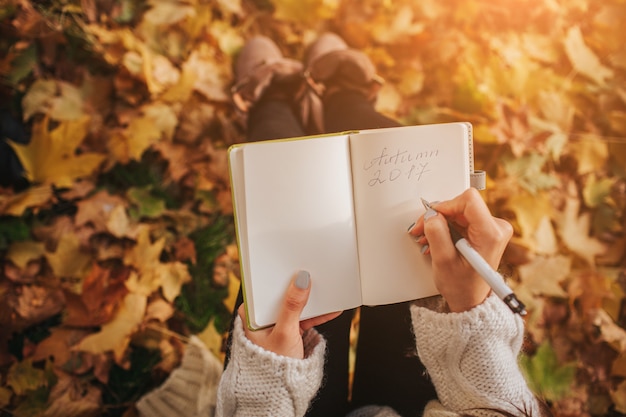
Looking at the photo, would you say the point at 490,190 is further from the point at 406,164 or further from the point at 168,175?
the point at 168,175

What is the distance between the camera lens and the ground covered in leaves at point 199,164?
1024 millimetres

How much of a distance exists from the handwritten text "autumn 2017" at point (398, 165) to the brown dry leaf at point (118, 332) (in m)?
0.69

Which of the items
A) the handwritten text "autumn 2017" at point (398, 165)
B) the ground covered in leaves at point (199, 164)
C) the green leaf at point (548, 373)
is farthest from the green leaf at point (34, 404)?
the green leaf at point (548, 373)

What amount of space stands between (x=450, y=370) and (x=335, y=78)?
83cm

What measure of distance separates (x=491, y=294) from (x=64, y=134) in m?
1.04

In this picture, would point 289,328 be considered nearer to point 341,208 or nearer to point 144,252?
point 341,208

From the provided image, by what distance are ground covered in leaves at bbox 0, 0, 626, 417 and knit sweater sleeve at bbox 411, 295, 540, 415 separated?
1.66 feet

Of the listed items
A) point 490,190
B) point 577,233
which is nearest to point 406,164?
point 490,190

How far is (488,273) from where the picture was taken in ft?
1.85

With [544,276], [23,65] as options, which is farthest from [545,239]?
[23,65]

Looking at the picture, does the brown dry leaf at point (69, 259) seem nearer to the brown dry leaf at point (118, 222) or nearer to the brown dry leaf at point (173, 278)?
the brown dry leaf at point (118, 222)

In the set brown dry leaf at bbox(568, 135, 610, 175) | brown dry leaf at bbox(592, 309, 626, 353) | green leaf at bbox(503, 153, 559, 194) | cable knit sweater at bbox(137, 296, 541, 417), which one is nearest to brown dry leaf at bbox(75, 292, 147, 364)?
cable knit sweater at bbox(137, 296, 541, 417)

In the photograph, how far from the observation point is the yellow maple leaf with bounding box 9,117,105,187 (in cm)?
106

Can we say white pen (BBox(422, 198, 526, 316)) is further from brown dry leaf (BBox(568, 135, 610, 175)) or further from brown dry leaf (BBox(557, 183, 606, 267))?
brown dry leaf (BBox(568, 135, 610, 175))
